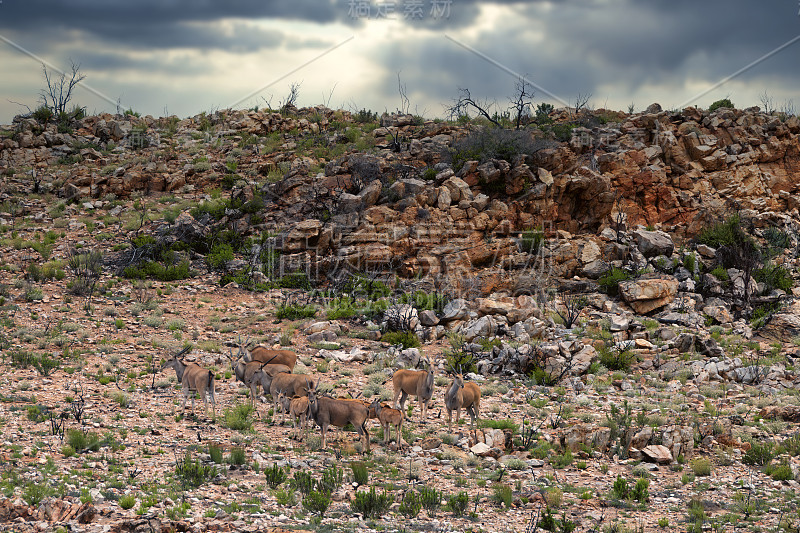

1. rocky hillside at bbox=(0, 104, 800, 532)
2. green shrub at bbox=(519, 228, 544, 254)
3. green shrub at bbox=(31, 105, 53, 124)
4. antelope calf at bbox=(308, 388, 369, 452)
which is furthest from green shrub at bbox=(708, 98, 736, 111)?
green shrub at bbox=(31, 105, 53, 124)

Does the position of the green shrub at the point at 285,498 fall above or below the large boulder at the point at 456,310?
below

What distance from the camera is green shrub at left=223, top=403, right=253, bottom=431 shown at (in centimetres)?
1221

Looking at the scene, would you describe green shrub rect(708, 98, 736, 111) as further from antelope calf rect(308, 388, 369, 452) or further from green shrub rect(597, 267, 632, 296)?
antelope calf rect(308, 388, 369, 452)

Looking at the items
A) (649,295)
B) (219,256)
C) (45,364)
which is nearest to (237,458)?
(45,364)

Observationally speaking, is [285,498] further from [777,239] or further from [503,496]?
[777,239]

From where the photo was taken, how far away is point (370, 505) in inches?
358

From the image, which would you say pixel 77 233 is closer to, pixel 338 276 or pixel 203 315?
pixel 203 315

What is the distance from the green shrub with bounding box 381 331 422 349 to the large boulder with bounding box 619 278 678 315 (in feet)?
26.2

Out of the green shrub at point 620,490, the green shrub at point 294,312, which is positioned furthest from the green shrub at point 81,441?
the green shrub at point 294,312

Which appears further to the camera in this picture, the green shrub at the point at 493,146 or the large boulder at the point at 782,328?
the green shrub at the point at 493,146

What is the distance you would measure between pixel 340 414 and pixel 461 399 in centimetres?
Result: 296

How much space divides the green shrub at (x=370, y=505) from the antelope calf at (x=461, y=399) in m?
4.20

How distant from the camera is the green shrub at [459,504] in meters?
9.22

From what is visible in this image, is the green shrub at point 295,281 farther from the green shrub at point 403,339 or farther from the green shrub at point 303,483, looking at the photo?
the green shrub at point 303,483
